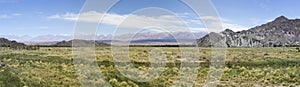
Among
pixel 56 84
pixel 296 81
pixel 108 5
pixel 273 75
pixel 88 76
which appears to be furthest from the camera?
pixel 273 75

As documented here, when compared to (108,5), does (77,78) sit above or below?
below

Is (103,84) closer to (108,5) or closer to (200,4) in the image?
(108,5)

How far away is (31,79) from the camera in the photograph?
31500 mm

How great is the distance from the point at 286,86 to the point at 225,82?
5.50m

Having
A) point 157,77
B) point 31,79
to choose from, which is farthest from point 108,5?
point 157,77

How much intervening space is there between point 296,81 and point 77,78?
21.4m

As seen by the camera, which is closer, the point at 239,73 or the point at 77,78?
the point at 77,78

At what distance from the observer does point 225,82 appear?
128 feet

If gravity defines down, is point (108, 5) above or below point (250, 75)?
above

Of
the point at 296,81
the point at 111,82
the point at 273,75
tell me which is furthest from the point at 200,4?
the point at 273,75

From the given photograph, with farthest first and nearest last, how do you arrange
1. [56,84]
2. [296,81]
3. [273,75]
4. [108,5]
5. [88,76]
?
[273,75]
[296,81]
[88,76]
[56,84]
[108,5]

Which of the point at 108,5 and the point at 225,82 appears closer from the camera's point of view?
the point at 108,5

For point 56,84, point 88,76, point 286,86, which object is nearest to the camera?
point 56,84

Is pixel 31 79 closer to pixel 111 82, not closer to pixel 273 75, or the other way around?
pixel 111 82
